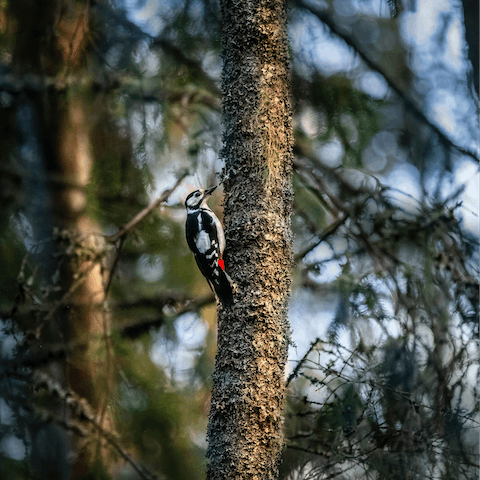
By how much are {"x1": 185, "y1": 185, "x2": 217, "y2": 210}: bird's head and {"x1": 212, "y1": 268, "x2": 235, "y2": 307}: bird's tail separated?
1.36ft

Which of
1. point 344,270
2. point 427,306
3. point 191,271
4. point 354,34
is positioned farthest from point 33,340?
point 354,34

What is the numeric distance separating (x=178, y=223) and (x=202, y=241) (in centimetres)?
62

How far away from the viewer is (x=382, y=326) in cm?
124

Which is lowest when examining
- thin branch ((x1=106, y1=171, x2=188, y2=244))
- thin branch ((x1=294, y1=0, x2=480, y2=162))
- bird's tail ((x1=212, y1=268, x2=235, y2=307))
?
bird's tail ((x1=212, y1=268, x2=235, y2=307))

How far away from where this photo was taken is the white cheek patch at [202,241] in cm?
102

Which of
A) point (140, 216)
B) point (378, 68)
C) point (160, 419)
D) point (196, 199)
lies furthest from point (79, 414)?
point (378, 68)

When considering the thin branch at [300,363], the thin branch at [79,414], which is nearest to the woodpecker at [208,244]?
the thin branch at [300,363]

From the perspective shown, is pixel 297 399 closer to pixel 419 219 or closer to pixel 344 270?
pixel 344 270

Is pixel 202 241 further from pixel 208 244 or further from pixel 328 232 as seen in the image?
Answer: pixel 328 232

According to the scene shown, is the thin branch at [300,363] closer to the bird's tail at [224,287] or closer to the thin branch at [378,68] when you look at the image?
the bird's tail at [224,287]

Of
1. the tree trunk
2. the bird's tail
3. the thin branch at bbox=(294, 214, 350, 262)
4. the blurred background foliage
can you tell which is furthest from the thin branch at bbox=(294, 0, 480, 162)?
the bird's tail

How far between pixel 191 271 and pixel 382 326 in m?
0.80

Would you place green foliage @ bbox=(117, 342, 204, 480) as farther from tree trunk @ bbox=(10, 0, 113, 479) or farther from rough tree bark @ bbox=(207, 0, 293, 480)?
rough tree bark @ bbox=(207, 0, 293, 480)

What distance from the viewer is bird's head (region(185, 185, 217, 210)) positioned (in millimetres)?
1276
